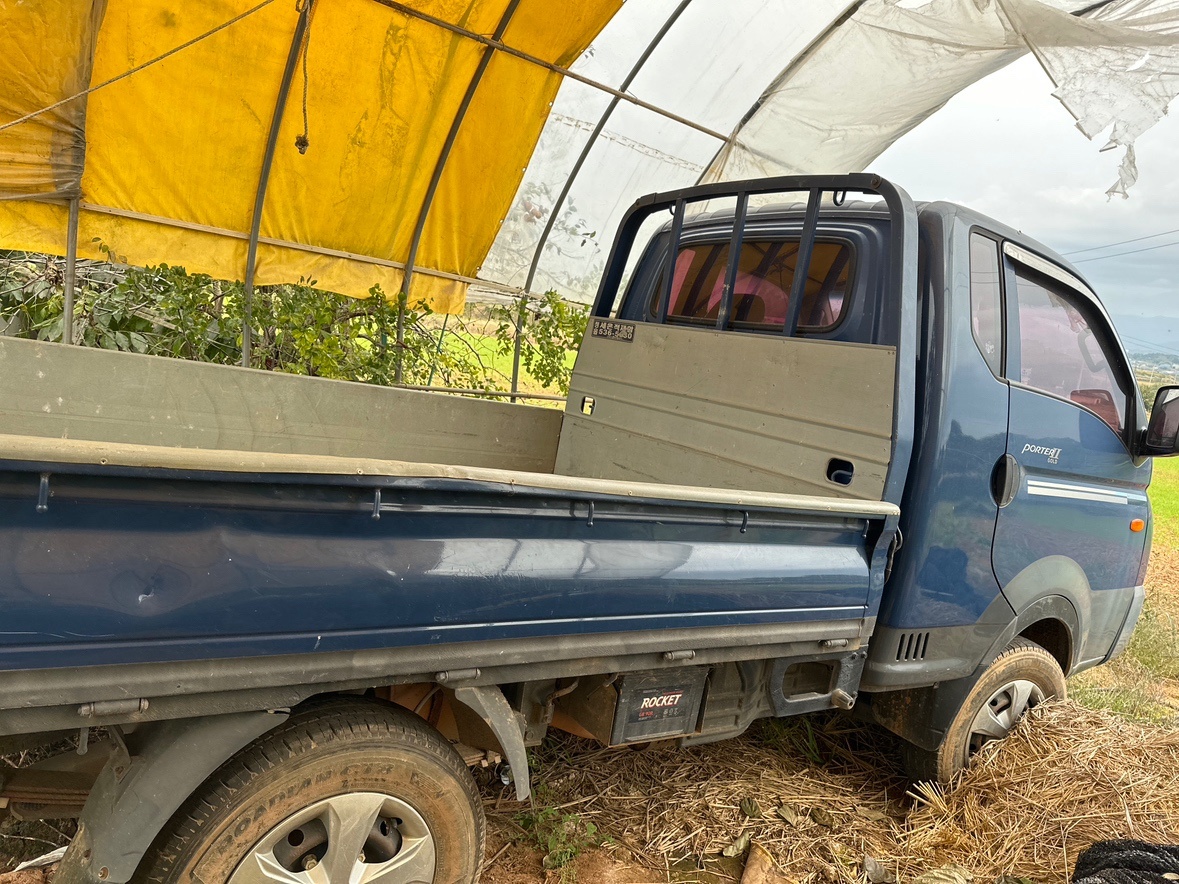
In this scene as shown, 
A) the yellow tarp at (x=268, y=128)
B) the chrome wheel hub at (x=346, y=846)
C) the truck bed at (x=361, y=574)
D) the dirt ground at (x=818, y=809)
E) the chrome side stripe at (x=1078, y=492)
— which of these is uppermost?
the yellow tarp at (x=268, y=128)

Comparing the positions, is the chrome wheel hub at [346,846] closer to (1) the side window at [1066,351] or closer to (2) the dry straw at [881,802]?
(2) the dry straw at [881,802]

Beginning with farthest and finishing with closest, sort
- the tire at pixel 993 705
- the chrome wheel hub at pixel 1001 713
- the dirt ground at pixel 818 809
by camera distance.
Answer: the chrome wheel hub at pixel 1001 713 < the tire at pixel 993 705 < the dirt ground at pixel 818 809

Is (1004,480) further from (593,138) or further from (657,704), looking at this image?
(593,138)

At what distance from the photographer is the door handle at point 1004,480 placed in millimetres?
3080

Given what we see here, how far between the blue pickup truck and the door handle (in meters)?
0.01

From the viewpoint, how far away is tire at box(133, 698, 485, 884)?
1.85 m

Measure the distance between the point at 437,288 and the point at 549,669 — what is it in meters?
5.28

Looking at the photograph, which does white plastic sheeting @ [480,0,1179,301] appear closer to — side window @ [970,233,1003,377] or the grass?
side window @ [970,233,1003,377]

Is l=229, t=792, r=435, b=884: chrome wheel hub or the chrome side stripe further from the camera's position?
the chrome side stripe

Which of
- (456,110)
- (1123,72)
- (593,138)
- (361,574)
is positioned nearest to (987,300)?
(361,574)

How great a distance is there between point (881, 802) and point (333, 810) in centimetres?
Result: 253

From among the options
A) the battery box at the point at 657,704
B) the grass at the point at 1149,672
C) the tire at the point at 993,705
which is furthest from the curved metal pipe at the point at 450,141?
the grass at the point at 1149,672

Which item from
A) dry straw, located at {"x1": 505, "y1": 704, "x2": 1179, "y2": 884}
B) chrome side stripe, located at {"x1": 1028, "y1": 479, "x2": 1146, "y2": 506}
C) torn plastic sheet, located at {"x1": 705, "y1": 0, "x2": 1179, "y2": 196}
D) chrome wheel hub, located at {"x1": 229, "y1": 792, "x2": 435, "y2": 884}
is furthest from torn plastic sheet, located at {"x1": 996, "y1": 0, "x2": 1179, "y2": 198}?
chrome wheel hub, located at {"x1": 229, "y1": 792, "x2": 435, "y2": 884}

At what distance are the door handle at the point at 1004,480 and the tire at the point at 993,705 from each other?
0.73 meters
